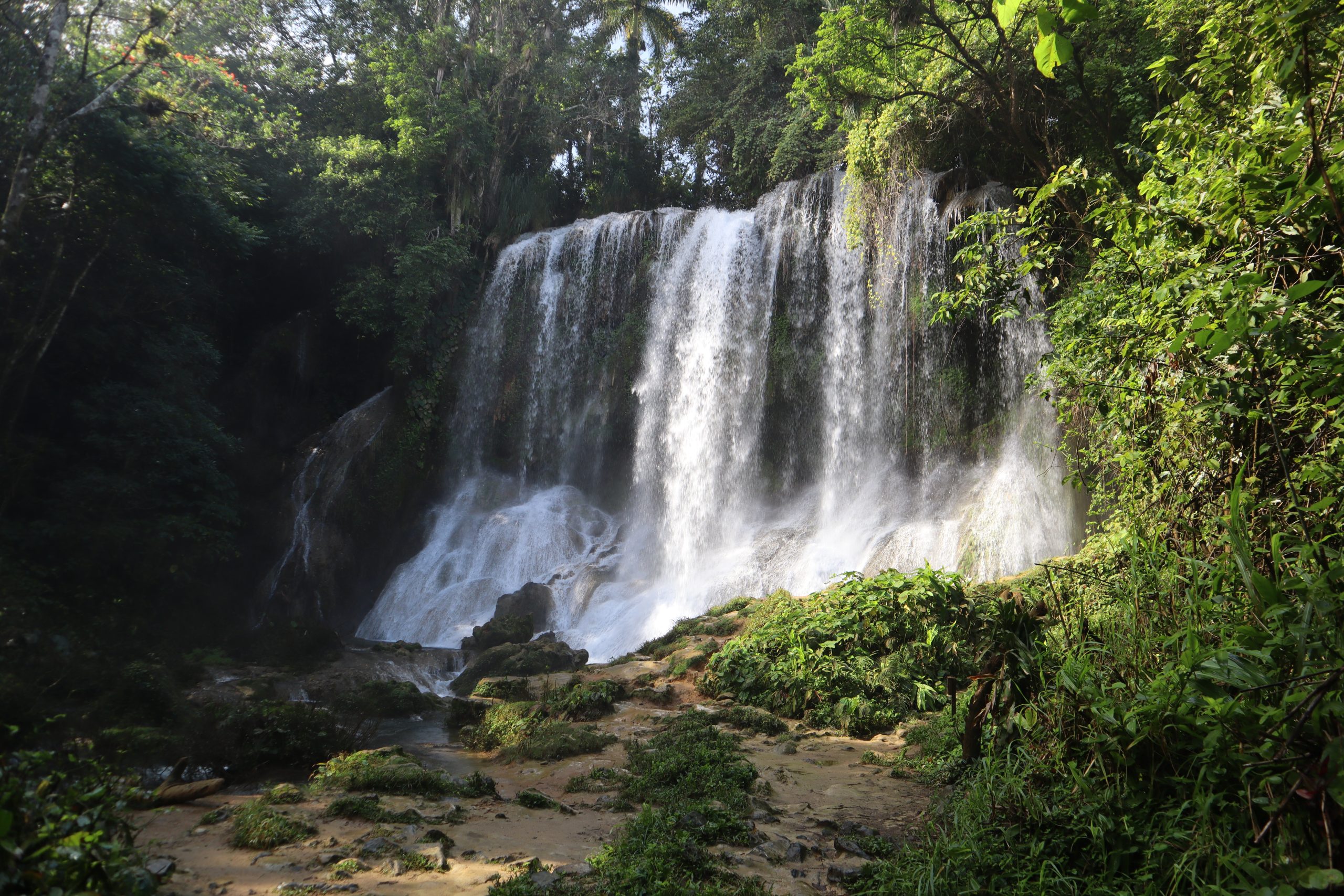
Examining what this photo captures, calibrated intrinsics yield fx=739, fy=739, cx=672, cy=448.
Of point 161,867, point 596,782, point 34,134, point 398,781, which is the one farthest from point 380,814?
point 34,134

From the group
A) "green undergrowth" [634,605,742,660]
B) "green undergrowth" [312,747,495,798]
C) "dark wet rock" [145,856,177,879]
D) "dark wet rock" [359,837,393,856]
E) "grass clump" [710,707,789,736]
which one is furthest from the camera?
"green undergrowth" [634,605,742,660]

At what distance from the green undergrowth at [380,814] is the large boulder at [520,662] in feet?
19.4

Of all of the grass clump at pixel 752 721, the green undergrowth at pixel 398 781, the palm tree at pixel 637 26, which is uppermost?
the palm tree at pixel 637 26

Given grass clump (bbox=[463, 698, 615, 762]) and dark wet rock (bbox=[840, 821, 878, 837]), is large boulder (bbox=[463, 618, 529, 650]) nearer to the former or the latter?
grass clump (bbox=[463, 698, 615, 762])

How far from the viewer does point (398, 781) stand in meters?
4.77

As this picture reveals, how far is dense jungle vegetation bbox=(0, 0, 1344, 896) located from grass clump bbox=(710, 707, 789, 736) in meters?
0.38

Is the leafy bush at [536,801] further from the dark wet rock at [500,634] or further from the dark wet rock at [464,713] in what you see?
the dark wet rock at [500,634]

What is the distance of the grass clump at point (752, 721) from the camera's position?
6352 millimetres

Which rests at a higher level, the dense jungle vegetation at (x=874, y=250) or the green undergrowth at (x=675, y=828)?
the dense jungle vegetation at (x=874, y=250)

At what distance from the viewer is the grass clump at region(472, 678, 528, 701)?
28.6 ft

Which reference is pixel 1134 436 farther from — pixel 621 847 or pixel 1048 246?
pixel 621 847

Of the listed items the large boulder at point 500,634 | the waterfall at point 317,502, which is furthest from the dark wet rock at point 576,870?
the waterfall at point 317,502

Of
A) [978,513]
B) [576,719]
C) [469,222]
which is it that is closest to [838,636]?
[576,719]

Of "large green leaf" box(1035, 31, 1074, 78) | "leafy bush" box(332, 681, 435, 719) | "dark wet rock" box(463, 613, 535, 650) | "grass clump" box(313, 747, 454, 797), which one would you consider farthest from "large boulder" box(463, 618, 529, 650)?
"large green leaf" box(1035, 31, 1074, 78)
